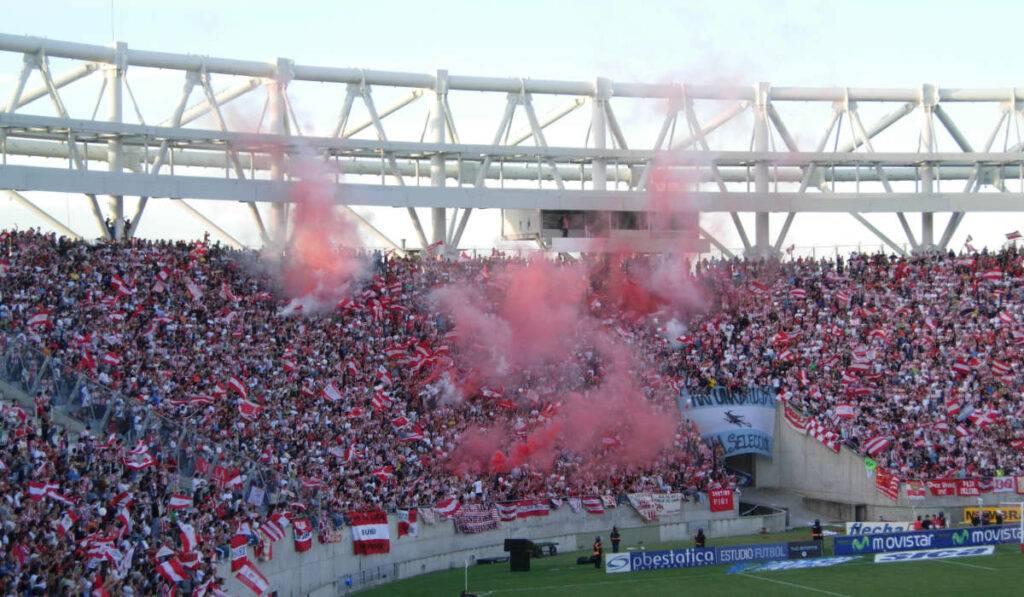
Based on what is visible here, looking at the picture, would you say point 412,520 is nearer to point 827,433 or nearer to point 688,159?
point 827,433

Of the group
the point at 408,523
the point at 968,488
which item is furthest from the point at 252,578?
the point at 968,488

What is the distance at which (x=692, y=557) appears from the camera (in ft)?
129

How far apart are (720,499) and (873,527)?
5.03 m

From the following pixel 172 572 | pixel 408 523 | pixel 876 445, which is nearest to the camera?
pixel 172 572

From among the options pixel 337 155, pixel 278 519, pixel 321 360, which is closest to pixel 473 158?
pixel 337 155

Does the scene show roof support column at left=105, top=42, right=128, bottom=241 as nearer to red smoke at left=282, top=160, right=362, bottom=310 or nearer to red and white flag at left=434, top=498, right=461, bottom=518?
red smoke at left=282, top=160, right=362, bottom=310

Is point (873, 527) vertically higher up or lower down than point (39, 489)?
lower down

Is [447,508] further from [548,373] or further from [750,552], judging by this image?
[548,373]

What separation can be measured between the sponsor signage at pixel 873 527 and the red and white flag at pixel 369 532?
44.7 ft

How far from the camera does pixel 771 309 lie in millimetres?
53812

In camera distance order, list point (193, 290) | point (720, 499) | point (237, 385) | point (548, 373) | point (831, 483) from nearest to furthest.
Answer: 1. point (237, 385)
2. point (193, 290)
3. point (720, 499)
4. point (548, 373)
5. point (831, 483)

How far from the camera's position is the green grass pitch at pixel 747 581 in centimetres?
3612

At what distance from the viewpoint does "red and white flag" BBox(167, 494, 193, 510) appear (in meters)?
31.0

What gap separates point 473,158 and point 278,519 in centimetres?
2450
